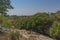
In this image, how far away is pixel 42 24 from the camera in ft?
74.3

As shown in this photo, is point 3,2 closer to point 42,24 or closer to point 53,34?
point 42,24

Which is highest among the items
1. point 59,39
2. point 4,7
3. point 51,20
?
point 4,7

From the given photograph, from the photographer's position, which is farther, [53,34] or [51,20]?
[51,20]

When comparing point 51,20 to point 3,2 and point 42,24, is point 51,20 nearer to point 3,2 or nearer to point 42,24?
point 42,24

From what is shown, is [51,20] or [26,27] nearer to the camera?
[51,20]

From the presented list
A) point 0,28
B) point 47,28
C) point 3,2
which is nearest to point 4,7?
point 3,2

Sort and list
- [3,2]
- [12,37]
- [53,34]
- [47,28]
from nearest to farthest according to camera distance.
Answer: [12,37] → [53,34] → [47,28] → [3,2]

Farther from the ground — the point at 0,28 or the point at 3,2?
the point at 3,2

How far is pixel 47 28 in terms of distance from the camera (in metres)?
22.5

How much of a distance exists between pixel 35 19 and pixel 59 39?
7144mm

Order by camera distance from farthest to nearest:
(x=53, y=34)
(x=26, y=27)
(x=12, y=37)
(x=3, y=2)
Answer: (x=3, y=2) < (x=26, y=27) < (x=53, y=34) < (x=12, y=37)

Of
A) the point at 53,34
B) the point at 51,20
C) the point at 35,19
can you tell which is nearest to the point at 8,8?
the point at 35,19

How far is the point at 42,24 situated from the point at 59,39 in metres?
6.06

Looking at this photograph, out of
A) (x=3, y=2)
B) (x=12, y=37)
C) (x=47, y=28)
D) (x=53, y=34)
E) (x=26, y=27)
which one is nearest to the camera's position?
(x=12, y=37)
